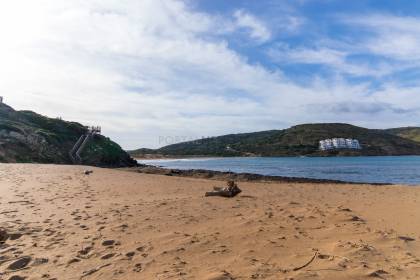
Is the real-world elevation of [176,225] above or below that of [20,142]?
below

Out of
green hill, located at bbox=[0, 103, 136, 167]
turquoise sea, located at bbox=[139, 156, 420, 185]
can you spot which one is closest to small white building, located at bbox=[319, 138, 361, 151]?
turquoise sea, located at bbox=[139, 156, 420, 185]

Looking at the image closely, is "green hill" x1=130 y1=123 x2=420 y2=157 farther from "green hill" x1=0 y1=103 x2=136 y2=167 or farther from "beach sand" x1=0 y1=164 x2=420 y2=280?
"beach sand" x1=0 y1=164 x2=420 y2=280

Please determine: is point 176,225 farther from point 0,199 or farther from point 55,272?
point 0,199

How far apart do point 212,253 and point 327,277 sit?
76.1 inches

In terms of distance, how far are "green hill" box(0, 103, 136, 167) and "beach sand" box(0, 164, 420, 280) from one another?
119ft

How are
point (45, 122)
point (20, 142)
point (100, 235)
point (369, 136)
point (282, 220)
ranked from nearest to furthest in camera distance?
point (100, 235) → point (282, 220) → point (20, 142) → point (45, 122) → point (369, 136)

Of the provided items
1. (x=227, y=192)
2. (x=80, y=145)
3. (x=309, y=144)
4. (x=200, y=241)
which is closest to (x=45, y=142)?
(x=80, y=145)

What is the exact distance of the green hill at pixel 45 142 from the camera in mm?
46312

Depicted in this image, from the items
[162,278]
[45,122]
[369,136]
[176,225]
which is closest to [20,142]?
[45,122]

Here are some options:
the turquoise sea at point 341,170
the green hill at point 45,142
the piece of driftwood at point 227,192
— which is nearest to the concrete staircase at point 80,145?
the green hill at point 45,142

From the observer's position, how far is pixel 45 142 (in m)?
52.9

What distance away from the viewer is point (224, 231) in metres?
8.15

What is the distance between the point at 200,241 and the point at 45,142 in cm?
5060

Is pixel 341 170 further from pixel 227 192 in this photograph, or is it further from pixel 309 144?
pixel 309 144
